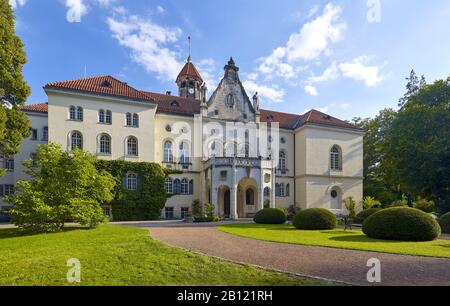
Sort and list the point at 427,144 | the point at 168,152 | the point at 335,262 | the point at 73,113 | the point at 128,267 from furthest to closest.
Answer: the point at 168,152 < the point at 73,113 < the point at 427,144 < the point at 335,262 < the point at 128,267

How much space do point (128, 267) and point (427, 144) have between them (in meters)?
29.8

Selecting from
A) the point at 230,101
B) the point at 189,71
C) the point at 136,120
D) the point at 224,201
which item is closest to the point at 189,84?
the point at 189,71

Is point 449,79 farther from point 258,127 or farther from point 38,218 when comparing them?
point 38,218

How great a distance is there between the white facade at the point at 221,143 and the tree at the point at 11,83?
895cm

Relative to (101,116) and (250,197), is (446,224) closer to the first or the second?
(250,197)

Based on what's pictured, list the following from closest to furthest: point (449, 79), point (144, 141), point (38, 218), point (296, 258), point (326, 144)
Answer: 1. point (296, 258)
2. point (38, 218)
3. point (449, 79)
4. point (144, 141)
5. point (326, 144)

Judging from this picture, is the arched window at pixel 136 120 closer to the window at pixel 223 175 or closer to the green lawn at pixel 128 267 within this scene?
the window at pixel 223 175

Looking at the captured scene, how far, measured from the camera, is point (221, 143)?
34.6 m

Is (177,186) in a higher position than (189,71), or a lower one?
lower

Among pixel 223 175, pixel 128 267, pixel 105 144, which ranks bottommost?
pixel 128 267

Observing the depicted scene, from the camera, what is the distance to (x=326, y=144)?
38000mm

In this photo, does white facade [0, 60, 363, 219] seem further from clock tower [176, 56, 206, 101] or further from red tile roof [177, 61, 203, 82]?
red tile roof [177, 61, 203, 82]
